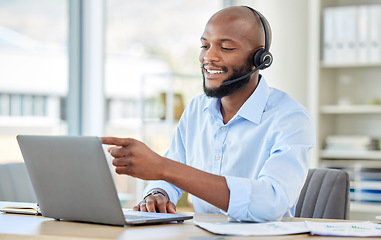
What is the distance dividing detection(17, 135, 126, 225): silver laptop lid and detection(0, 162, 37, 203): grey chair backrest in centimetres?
66

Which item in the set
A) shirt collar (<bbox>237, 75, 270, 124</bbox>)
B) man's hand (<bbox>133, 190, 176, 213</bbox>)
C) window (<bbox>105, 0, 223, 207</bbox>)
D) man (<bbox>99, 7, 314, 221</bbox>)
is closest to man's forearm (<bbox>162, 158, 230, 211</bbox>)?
man (<bbox>99, 7, 314, 221</bbox>)

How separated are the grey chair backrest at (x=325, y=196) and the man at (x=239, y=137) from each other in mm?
122

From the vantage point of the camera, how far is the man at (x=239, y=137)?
1354 millimetres

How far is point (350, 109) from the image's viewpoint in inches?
146

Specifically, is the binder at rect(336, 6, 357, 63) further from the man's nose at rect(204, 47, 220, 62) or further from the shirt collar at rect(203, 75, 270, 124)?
the man's nose at rect(204, 47, 220, 62)

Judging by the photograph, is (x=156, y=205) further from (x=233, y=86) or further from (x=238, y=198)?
(x=233, y=86)

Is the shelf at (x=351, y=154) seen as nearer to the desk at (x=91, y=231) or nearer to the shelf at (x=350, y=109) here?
the shelf at (x=350, y=109)

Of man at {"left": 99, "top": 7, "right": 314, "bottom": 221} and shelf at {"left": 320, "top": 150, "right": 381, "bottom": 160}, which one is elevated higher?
man at {"left": 99, "top": 7, "right": 314, "bottom": 221}

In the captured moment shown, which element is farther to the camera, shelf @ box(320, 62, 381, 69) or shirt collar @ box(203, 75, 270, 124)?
shelf @ box(320, 62, 381, 69)

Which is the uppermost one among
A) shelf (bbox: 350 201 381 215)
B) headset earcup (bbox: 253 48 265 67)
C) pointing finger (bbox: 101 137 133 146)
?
headset earcup (bbox: 253 48 265 67)

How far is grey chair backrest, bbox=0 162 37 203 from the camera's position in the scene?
6.35ft

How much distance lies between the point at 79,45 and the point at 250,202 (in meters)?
2.49

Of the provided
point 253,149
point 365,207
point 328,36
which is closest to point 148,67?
point 328,36

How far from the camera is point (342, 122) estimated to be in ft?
12.9
